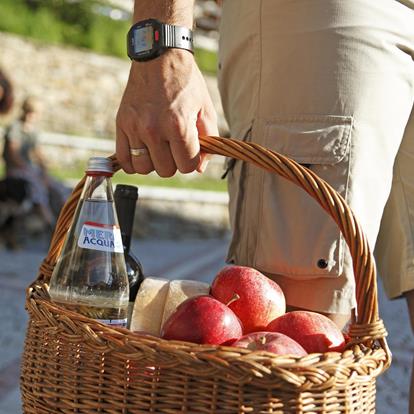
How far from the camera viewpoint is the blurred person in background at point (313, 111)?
1581mm

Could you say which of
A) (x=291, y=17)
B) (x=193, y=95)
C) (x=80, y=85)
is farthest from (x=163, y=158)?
(x=80, y=85)

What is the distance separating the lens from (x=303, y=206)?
163cm

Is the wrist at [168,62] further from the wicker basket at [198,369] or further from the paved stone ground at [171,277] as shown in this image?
the paved stone ground at [171,277]

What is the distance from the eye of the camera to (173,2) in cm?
159

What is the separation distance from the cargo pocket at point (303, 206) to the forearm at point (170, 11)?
0.99 feet

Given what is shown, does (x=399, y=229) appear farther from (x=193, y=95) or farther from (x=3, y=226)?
(x=3, y=226)

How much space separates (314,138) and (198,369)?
0.65 meters

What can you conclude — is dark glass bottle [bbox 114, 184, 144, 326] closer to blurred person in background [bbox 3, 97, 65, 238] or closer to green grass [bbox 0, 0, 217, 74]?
blurred person in background [bbox 3, 97, 65, 238]

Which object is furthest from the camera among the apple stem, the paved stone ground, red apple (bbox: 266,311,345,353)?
the paved stone ground

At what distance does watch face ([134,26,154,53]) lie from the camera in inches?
60.1

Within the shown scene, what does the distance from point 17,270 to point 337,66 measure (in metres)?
4.79

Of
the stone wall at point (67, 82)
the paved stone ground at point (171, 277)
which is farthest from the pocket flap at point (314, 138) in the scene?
the stone wall at point (67, 82)

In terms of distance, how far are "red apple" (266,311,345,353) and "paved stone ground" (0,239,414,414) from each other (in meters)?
1.51

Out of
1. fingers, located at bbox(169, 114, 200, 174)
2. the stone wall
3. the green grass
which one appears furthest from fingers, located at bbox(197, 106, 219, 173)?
the green grass
